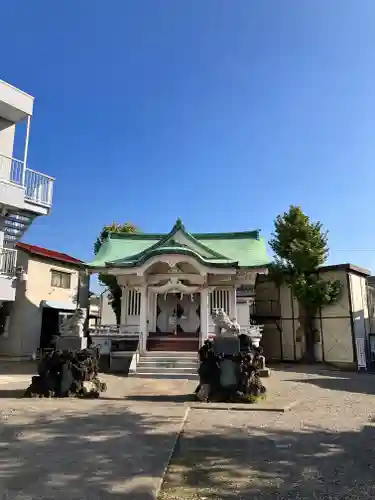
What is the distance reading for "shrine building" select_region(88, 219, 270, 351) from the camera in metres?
16.7

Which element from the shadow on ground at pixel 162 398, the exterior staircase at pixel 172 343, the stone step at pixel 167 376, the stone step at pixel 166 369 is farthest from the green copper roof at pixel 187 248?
the shadow on ground at pixel 162 398

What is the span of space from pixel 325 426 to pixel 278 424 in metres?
0.86

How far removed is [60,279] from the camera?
78.7 ft

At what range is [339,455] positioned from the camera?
543 cm

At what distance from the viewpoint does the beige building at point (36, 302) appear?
68.4 ft

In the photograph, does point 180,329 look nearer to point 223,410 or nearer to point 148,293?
point 148,293

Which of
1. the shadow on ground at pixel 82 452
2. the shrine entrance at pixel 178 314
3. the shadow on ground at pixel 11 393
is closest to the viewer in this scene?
the shadow on ground at pixel 82 452

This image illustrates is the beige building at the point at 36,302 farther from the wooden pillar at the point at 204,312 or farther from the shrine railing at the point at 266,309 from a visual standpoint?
the shrine railing at the point at 266,309

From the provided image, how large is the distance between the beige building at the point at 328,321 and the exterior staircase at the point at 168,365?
26.4ft

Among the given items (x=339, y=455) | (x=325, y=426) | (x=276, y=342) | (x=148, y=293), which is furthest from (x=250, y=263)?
(x=339, y=455)

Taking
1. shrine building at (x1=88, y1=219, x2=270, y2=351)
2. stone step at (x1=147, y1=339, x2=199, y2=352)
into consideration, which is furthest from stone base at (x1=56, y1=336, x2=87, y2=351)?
stone step at (x1=147, y1=339, x2=199, y2=352)

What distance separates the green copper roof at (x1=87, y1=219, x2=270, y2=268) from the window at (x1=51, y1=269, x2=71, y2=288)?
468 cm

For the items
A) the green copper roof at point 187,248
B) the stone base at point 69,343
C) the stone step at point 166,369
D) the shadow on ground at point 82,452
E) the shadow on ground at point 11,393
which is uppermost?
the green copper roof at point 187,248

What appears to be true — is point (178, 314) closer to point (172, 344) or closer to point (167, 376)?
point (172, 344)
